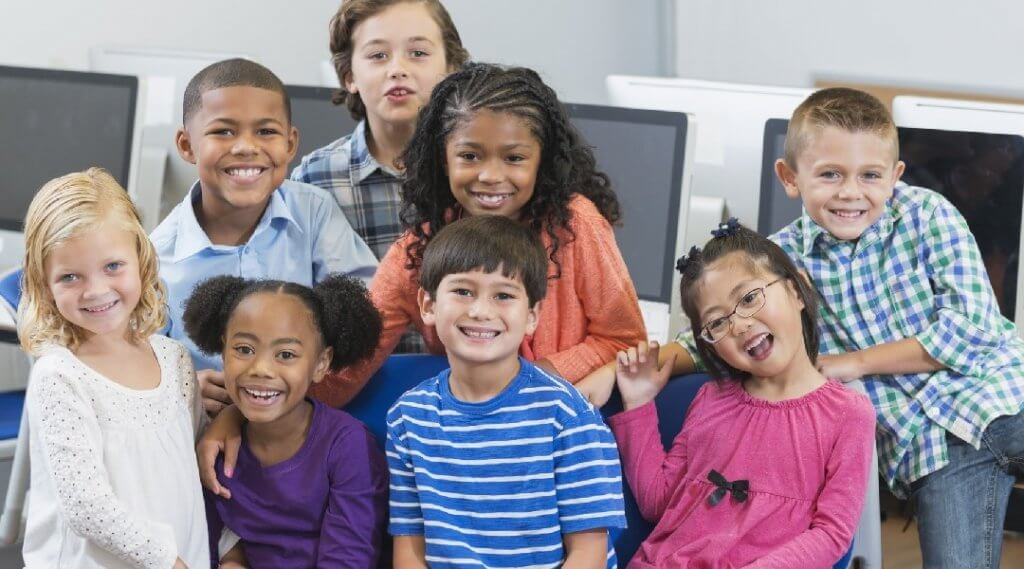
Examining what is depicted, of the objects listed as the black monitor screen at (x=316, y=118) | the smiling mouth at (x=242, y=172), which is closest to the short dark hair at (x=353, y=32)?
the black monitor screen at (x=316, y=118)

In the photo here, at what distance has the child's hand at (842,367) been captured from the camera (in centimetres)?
187

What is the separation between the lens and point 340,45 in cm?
252

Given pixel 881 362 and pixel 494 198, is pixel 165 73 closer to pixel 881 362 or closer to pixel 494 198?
pixel 494 198

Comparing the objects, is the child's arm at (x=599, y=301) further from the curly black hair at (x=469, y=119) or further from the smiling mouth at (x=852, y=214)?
the smiling mouth at (x=852, y=214)

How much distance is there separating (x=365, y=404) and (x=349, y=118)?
1013mm

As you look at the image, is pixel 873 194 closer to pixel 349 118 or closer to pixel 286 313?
pixel 286 313

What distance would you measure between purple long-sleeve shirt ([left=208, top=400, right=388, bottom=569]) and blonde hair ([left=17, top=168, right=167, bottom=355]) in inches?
11.7

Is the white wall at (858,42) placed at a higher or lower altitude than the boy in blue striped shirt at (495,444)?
higher

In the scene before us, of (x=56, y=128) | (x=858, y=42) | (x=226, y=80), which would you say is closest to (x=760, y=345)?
(x=226, y=80)

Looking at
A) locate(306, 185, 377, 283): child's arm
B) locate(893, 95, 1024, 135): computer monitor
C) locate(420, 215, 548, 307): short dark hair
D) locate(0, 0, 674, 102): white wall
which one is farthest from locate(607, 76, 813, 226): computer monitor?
locate(0, 0, 674, 102): white wall

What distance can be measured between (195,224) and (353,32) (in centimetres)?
57

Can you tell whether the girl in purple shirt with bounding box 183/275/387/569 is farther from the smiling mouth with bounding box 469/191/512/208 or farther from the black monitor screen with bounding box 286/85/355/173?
the black monitor screen with bounding box 286/85/355/173

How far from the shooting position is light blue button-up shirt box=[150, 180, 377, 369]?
6.80 ft

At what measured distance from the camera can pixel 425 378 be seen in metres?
1.91
